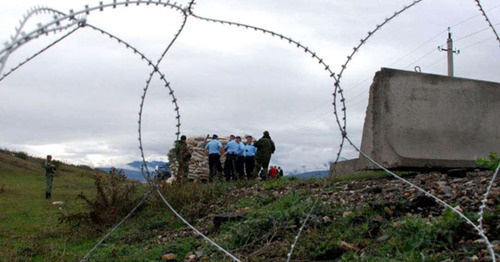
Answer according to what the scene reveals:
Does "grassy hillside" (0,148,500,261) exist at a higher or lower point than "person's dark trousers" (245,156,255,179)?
lower

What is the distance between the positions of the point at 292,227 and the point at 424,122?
336cm

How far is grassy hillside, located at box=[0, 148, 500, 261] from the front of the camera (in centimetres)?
402

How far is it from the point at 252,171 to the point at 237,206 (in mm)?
6597

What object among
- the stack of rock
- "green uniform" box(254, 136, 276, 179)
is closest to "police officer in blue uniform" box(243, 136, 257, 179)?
"green uniform" box(254, 136, 276, 179)

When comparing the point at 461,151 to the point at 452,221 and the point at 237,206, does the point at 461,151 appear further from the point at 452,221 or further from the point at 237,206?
→ the point at 452,221

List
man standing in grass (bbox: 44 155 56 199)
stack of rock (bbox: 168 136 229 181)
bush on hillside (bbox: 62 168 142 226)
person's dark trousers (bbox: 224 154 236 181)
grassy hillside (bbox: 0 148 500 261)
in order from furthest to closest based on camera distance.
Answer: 1. stack of rock (bbox: 168 136 229 181)
2. man standing in grass (bbox: 44 155 56 199)
3. person's dark trousers (bbox: 224 154 236 181)
4. bush on hillside (bbox: 62 168 142 226)
5. grassy hillside (bbox: 0 148 500 261)

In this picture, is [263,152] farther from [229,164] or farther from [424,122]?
[424,122]

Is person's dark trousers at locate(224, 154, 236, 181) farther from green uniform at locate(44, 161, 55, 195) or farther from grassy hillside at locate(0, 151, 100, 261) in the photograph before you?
green uniform at locate(44, 161, 55, 195)

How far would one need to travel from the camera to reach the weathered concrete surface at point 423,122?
7422 mm

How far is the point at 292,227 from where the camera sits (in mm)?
5004

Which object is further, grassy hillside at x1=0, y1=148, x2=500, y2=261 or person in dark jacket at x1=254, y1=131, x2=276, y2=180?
person in dark jacket at x1=254, y1=131, x2=276, y2=180

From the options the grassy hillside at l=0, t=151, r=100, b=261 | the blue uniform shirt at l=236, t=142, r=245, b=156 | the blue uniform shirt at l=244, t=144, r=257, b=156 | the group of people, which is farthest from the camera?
the blue uniform shirt at l=244, t=144, r=257, b=156

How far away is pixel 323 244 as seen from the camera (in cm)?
441

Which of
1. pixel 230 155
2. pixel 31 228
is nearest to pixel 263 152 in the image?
pixel 230 155
